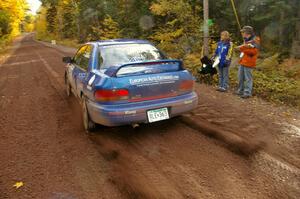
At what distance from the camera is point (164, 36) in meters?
14.9

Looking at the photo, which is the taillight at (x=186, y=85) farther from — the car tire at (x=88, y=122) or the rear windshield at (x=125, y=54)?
the car tire at (x=88, y=122)

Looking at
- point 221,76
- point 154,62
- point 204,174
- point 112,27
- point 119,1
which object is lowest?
point 204,174

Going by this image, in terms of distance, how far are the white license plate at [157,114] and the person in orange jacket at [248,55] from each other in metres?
3.33

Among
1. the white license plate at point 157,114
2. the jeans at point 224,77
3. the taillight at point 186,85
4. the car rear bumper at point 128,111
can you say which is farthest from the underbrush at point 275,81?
the white license plate at point 157,114

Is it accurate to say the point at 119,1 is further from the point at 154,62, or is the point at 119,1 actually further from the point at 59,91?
the point at 154,62

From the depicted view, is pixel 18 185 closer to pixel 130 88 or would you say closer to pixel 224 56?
pixel 130 88

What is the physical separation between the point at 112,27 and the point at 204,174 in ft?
71.4

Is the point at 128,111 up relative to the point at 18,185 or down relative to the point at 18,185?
up

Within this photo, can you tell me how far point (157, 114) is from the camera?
4.36m

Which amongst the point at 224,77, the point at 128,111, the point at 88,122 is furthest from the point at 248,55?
the point at 88,122

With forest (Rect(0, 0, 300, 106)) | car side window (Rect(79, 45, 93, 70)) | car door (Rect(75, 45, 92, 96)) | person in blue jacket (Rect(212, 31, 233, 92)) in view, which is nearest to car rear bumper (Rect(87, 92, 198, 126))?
car door (Rect(75, 45, 92, 96))

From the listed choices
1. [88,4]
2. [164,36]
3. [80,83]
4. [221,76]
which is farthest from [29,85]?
[88,4]

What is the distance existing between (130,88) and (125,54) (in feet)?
3.59

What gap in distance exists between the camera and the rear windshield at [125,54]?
16.0ft
